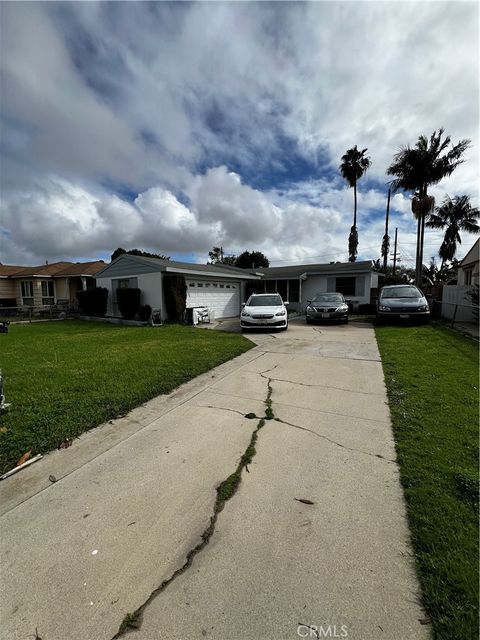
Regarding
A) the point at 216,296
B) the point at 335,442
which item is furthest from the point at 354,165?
the point at 335,442

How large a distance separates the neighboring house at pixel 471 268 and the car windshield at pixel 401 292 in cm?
463

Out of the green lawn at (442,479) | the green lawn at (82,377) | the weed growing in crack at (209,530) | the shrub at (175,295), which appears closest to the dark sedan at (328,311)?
the green lawn at (82,377)

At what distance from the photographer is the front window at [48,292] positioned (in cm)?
2556

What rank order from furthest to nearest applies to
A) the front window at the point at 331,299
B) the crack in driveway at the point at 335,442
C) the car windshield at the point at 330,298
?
the car windshield at the point at 330,298, the front window at the point at 331,299, the crack in driveway at the point at 335,442

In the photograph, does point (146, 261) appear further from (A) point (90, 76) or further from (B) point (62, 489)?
(B) point (62, 489)

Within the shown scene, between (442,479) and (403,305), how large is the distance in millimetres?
10747

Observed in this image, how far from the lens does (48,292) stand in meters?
25.9

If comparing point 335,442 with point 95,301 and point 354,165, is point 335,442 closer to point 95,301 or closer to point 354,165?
point 95,301

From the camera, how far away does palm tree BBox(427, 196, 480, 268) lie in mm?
27281

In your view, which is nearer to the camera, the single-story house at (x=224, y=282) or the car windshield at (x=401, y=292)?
the car windshield at (x=401, y=292)

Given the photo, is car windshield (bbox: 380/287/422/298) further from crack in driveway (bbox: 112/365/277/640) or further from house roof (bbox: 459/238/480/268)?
crack in driveway (bbox: 112/365/277/640)

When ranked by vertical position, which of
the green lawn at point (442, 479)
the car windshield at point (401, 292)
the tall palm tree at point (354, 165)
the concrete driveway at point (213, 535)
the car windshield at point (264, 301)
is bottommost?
the concrete driveway at point (213, 535)

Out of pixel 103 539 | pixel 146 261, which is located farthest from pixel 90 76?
pixel 103 539

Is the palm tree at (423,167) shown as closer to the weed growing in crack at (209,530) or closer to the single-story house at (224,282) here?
the single-story house at (224,282)
